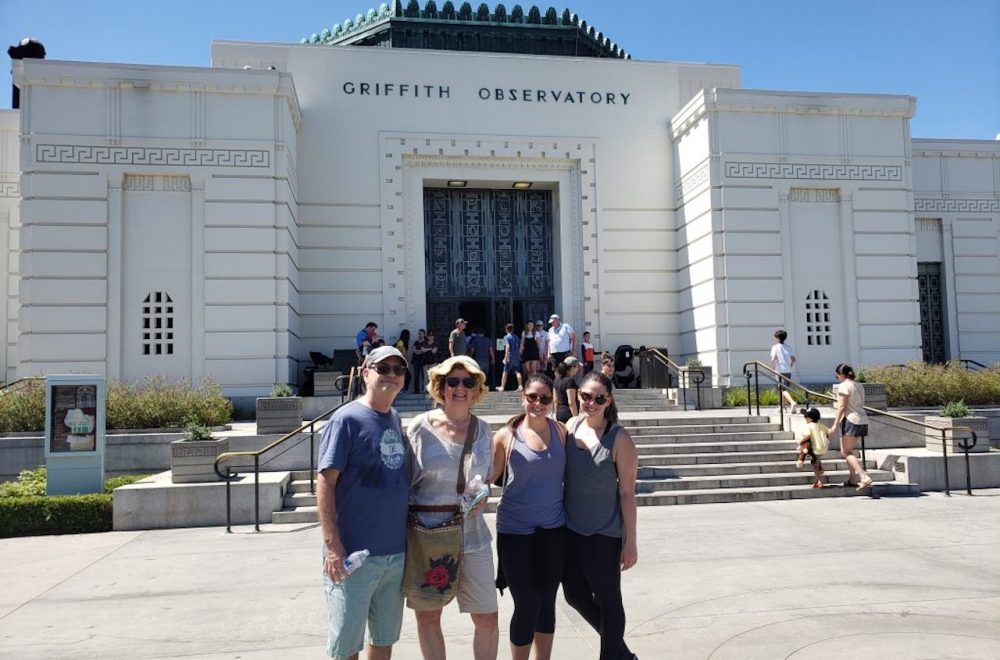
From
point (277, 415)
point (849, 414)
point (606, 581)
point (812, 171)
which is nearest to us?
point (606, 581)

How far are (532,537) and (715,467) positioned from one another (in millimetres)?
8373

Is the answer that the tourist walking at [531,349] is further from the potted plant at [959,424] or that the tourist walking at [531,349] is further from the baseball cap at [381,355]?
the baseball cap at [381,355]

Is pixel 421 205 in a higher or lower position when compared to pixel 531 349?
higher

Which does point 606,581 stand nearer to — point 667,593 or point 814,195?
point 667,593

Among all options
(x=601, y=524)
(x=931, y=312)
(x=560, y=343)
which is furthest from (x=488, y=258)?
(x=601, y=524)

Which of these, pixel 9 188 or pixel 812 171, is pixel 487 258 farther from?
pixel 9 188

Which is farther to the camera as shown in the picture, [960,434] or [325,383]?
[325,383]

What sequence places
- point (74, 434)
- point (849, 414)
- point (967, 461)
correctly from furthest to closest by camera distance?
point (849, 414), point (967, 461), point (74, 434)

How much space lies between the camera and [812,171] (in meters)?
19.0

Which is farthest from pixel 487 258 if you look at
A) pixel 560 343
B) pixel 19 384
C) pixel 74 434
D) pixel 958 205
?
pixel 958 205

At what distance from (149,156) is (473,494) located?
1521 cm

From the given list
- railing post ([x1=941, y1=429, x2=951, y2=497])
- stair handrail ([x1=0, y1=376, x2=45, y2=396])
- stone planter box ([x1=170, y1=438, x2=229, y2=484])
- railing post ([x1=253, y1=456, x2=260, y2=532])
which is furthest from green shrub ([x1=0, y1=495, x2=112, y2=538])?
railing post ([x1=941, y1=429, x2=951, y2=497])

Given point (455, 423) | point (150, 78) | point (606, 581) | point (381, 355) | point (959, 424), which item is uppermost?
point (150, 78)

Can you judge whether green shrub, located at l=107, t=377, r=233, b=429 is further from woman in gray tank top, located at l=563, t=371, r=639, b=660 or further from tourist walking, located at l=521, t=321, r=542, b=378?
woman in gray tank top, located at l=563, t=371, r=639, b=660
